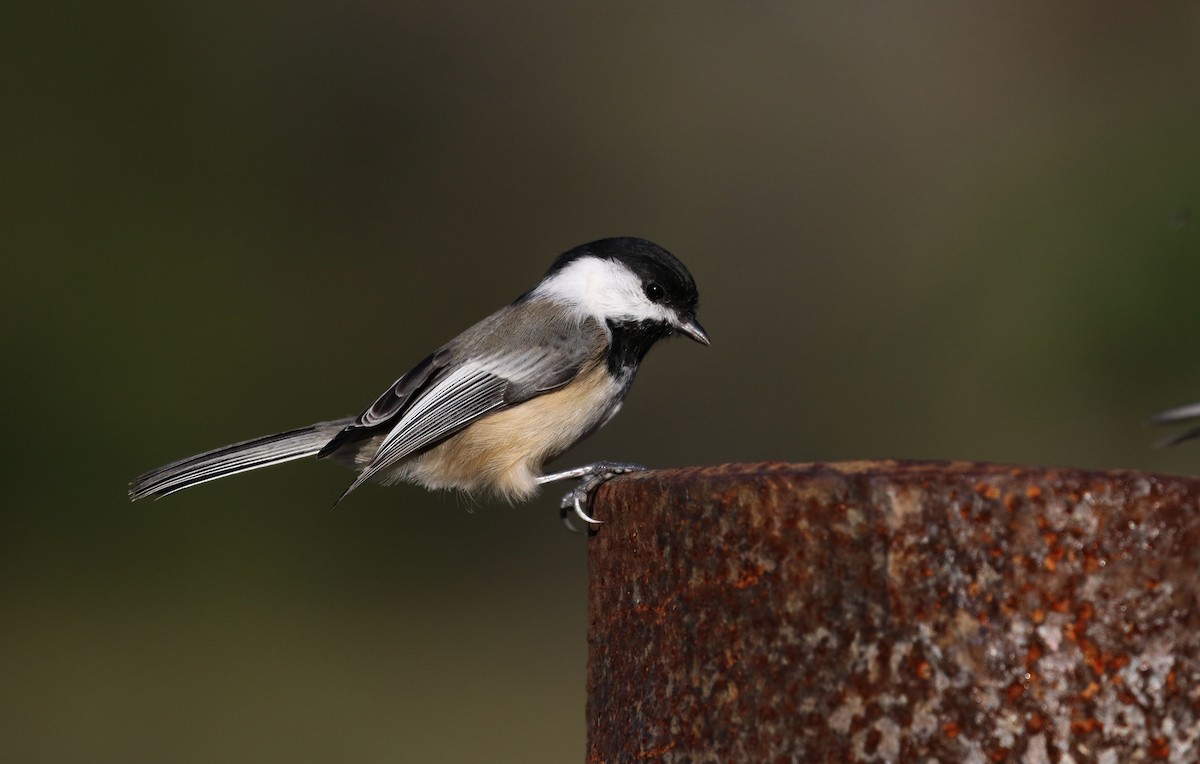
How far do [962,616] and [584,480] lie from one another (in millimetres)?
1432

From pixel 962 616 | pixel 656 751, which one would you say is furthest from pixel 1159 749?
pixel 656 751

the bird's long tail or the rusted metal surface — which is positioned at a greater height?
the bird's long tail

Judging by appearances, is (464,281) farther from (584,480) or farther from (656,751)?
(656,751)

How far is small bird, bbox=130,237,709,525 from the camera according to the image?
2.94 meters

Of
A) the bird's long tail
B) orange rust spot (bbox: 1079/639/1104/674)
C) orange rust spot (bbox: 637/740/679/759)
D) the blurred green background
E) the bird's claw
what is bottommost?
orange rust spot (bbox: 637/740/679/759)

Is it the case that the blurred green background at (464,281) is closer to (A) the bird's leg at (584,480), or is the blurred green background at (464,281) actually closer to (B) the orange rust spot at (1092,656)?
(A) the bird's leg at (584,480)

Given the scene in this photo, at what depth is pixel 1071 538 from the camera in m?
1.07

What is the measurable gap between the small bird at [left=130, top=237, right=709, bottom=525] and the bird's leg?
18 millimetres

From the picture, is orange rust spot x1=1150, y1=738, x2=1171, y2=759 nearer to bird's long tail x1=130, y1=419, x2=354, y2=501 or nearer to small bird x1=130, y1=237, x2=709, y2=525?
small bird x1=130, y1=237, x2=709, y2=525

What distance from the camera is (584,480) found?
2.46 metres

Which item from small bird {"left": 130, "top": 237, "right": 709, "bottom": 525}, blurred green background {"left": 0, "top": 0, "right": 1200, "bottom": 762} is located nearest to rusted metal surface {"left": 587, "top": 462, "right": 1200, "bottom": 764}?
small bird {"left": 130, "top": 237, "right": 709, "bottom": 525}

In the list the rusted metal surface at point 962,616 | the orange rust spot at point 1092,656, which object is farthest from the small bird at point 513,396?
the orange rust spot at point 1092,656

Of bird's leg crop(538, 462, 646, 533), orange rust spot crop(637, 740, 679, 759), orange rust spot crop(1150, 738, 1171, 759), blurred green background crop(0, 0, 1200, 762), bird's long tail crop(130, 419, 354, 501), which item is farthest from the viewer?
blurred green background crop(0, 0, 1200, 762)

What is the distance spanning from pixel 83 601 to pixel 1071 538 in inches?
203
